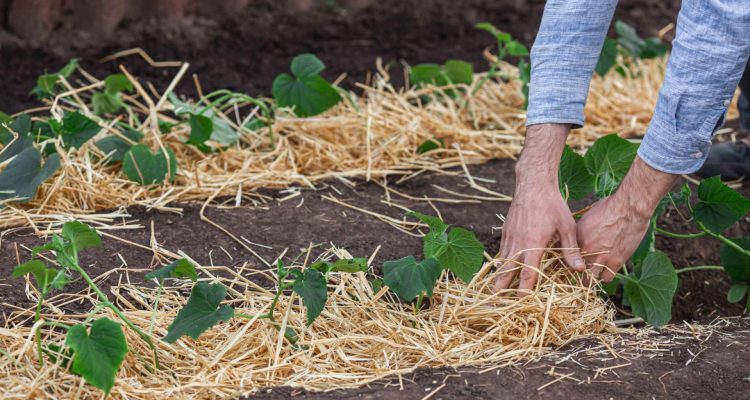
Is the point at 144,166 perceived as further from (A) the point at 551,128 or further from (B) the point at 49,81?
(A) the point at 551,128

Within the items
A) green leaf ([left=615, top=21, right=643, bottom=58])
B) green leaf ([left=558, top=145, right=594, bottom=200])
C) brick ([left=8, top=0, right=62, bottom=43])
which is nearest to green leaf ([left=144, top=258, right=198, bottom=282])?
green leaf ([left=558, top=145, right=594, bottom=200])

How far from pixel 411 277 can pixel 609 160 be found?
56cm

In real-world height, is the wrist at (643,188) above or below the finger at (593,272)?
above

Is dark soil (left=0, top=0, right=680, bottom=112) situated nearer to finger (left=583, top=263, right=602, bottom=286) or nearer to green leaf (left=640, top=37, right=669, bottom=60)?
green leaf (left=640, top=37, right=669, bottom=60)

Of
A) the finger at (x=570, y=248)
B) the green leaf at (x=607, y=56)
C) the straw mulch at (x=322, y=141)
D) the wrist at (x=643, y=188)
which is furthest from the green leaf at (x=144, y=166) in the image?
the green leaf at (x=607, y=56)

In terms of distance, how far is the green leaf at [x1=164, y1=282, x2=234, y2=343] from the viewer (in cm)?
162

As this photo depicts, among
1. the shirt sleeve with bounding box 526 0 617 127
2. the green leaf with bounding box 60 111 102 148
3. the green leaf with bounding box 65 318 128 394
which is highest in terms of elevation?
the shirt sleeve with bounding box 526 0 617 127

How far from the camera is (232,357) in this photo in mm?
1737

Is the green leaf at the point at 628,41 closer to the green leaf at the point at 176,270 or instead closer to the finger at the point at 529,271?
the finger at the point at 529,271

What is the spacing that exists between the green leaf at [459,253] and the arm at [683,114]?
0.78ft

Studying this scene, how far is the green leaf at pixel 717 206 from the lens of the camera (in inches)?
77.9

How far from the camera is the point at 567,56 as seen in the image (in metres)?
1.96

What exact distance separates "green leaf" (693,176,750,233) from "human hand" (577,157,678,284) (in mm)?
220

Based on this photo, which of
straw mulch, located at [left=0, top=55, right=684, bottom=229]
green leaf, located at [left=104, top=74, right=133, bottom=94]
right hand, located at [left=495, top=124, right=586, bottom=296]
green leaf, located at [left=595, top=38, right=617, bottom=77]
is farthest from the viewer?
green leaf, located at [left=595, top=38, right=617, bottom=77]
